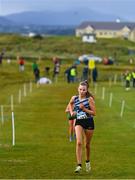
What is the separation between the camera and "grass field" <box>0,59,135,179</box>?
51.4 feet

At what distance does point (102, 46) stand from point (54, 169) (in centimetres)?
12914

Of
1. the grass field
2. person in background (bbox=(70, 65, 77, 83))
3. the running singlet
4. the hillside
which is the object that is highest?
the hillside

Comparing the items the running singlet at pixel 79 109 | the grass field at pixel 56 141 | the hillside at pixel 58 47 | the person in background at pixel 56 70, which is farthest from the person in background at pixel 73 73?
the hillside at pixel 58 47

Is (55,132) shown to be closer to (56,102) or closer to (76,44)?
(56,102)

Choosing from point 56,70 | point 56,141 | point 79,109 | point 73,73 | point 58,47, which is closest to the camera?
point 79,109

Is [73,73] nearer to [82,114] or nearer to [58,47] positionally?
[82,114]

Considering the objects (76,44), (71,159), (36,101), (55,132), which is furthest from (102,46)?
(71,159)

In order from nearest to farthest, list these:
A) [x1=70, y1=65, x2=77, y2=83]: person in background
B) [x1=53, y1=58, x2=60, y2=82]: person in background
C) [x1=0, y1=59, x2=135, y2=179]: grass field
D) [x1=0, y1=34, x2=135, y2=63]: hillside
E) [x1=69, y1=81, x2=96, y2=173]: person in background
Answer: [x1=69, y1=81, x2=96, y2=173]: person in background
[x1=0, y1=59, x2=135, y2=179]: grass field
[x1=70, y1=65, x2=77, y2=83]: person in background
[x1=53, y1=58, x2=60, y2=82]: person in background
[x1=0, y1=34, x2=135, y2=63]: hillside

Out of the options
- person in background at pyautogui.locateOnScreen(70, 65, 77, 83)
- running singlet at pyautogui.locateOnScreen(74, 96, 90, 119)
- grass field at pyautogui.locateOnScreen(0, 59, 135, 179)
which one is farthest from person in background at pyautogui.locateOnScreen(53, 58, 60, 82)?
running singlet at pyautogui.locateOnScreen(74, 96, 90, 119)

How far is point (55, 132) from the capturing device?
87.8ft

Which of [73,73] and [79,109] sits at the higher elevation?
[79,109]

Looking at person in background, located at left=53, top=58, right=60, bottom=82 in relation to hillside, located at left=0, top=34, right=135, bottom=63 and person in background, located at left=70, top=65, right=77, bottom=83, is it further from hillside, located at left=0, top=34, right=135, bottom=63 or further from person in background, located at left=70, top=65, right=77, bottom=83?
hillside, located at left=0, top=34, right=135, bottom=63

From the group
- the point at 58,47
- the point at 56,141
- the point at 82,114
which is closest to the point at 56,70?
the point at 56,141

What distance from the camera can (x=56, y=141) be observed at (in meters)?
23.3
